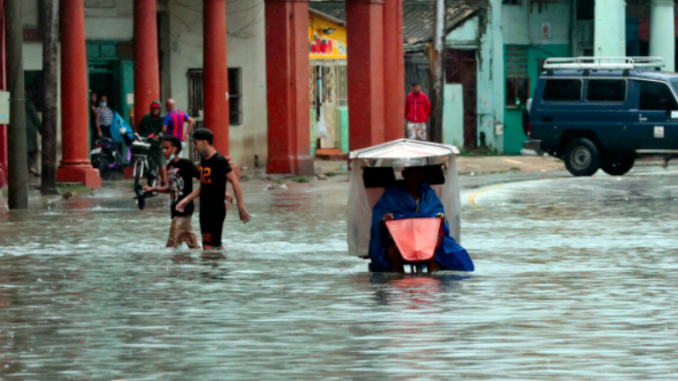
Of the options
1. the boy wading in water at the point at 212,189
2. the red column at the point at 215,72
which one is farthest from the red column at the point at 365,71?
the boy wading in water at the point at 212,189

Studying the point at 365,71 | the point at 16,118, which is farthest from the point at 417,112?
the point at 16,118

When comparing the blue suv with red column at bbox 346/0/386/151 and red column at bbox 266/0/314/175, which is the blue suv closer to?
red column at bbox 346/0/386/151

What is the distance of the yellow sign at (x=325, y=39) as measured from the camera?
38625 millimetres

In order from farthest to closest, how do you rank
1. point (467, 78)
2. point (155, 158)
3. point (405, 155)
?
point (467, 78), point (155, 158), point (405, 155)

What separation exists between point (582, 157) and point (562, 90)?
4.94ft

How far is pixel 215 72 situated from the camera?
99.8 feet

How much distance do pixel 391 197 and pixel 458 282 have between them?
3.78 ft

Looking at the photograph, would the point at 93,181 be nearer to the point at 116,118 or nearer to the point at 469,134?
the point at 116,118

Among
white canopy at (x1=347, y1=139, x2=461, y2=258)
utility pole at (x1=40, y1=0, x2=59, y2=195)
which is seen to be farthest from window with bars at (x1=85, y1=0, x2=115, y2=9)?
white canopy at (x1=347, y1=139, x2=461, y2=258)

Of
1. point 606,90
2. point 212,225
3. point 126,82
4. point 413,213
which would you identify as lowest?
point 212,225

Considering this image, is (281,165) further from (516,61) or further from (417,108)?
(516,61)

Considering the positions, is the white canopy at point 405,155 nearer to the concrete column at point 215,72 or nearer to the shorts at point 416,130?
the concrete column at point 215,72

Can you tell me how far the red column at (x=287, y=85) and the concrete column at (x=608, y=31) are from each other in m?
10.3

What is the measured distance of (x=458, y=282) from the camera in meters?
13.2
